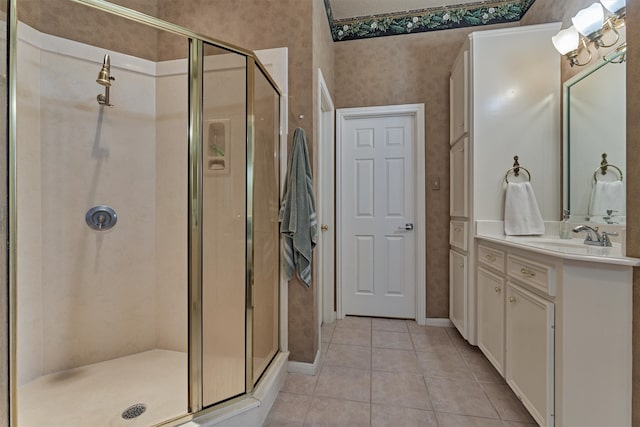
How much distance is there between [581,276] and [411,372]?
118 centimetres

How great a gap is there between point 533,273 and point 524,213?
733mm

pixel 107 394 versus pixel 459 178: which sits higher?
pixel 459 178

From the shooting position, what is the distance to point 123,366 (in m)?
1.72

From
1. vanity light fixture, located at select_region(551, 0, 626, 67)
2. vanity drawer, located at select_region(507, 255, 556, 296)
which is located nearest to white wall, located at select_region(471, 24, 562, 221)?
vanity light fixture, located at select_region(551, 0, 626, 67)

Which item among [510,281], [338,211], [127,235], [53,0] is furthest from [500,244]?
[53,0]

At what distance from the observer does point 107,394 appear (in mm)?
1455

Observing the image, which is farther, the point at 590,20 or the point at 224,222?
the point at 590,20

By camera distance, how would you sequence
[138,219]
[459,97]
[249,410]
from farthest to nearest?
[459,97] < [138,219] < [249,410]

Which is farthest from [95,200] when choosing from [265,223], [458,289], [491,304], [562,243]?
[562,243]

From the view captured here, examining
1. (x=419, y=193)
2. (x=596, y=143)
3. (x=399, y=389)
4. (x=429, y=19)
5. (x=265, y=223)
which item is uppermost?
(x=429, y=19)

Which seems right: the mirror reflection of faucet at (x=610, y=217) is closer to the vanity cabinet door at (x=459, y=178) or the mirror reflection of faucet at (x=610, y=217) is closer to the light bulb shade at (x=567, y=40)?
the vanity cabinet door at (x=459, y=178)

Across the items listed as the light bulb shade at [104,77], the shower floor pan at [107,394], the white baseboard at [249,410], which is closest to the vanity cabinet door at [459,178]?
the white baseboard at [249,410]

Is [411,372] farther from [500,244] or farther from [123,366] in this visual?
[123,366]

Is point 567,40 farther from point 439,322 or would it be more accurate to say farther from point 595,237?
point 439,322
